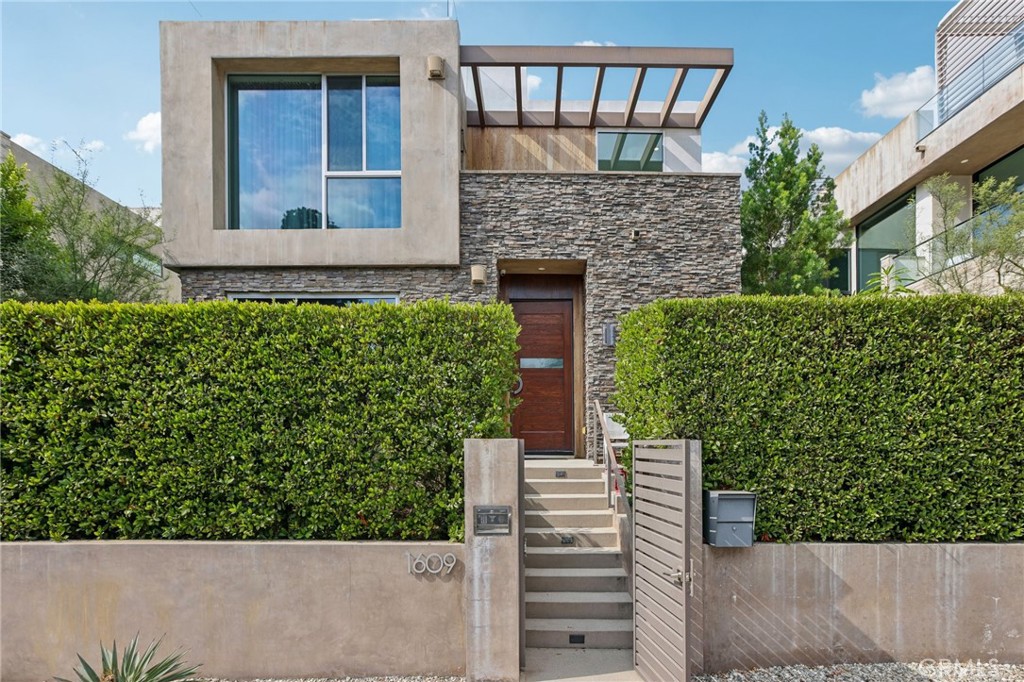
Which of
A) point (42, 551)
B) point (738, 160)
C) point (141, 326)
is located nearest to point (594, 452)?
point (141, 326)

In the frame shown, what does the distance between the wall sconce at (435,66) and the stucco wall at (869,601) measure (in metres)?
6.55

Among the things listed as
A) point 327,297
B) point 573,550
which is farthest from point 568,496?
point 327,297

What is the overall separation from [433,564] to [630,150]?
25.1ft

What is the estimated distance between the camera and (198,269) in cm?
727

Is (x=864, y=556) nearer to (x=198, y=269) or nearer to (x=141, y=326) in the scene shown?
(x=141, y=326)

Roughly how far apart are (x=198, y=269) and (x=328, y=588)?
499 cm

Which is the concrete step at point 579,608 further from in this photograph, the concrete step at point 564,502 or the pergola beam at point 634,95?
the pergola beam at point 634,95

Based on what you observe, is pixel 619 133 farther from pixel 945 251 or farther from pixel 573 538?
pixel 573 538

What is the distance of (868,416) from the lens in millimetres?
4648

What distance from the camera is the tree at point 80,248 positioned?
8000 millimetres

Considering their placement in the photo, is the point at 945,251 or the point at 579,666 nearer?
the point at 579,666

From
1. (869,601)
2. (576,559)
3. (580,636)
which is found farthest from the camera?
(576,559)

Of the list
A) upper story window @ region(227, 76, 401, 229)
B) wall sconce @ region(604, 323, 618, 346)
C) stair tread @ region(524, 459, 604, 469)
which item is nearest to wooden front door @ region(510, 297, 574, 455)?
stair tread @ region(524, 459, 604, 469)

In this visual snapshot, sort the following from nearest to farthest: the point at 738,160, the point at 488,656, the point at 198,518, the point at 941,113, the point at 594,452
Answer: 1. the point at 488,656
2. the point at 198,518
3. the point at 594,452
4. the point at 738,160
5. the point at 941,113
